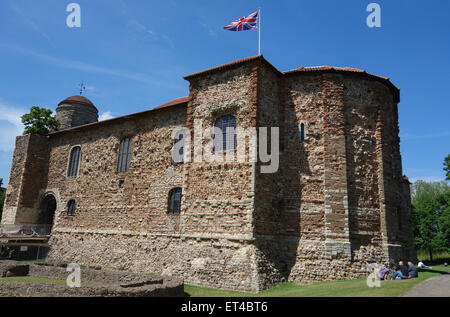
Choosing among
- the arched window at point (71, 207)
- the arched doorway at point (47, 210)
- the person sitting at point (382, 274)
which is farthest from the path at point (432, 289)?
the arched doorway at point (47, 210)

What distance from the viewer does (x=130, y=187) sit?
20.2 m

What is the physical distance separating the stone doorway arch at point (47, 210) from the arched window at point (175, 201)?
12295 mm

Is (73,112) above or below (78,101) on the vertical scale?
below

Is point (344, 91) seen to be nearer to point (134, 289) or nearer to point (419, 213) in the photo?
point (134, 289)

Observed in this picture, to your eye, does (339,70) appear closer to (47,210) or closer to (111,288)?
(111,288)

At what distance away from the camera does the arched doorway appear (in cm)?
2527

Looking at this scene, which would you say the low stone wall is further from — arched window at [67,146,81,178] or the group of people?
arched window at [67,146,81,178]

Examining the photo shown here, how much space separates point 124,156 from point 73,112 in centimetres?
1455

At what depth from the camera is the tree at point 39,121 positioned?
28547 mm

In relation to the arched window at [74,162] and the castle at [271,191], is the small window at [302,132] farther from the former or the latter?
the arched window at [74,162]

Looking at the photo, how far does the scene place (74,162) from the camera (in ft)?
79.4

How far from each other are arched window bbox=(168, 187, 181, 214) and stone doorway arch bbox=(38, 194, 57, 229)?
12295 mm

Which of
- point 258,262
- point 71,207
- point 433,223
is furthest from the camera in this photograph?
point 433,223

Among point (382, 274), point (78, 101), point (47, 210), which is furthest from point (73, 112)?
point (382, 274)
